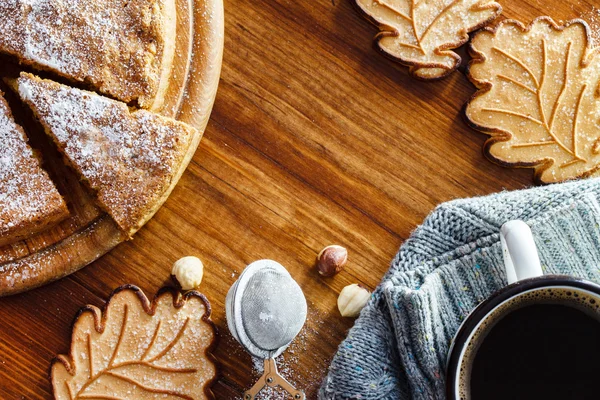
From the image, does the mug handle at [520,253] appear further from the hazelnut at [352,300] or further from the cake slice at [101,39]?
the cake slice at [101,39]

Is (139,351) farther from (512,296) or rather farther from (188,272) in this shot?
(512,296)

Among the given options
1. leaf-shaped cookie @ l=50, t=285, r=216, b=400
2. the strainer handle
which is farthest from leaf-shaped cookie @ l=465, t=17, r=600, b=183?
leaf-shaped cookie @ l=50, t=285, r=216, b=400

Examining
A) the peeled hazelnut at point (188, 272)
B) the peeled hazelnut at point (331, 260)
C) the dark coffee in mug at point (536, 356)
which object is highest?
the dark coffee in mug at point (536, 356)

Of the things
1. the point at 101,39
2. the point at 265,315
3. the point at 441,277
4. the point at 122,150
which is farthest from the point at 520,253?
the point at 101,39

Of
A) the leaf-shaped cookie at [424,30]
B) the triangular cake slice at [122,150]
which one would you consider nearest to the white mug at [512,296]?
the leaf-shaped cookie at [424,30]

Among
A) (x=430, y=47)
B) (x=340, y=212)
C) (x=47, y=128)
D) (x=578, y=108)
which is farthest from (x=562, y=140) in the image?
(x=47, y=128)

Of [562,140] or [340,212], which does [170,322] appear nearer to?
[340,212]
